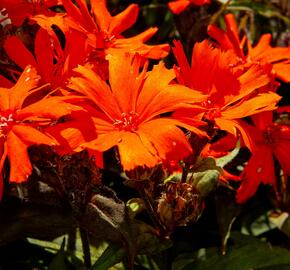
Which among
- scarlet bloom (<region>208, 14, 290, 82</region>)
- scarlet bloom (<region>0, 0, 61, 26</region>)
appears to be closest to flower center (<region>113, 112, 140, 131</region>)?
scarlet bloom (<region>0, 0, 61, 26</region>)

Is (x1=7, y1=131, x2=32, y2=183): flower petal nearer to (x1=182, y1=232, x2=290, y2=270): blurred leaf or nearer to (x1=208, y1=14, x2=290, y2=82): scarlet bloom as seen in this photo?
(x1=182, y1=232, x2=290, y2=270): blurred leaf

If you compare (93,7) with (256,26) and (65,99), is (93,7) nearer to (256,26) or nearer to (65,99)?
(65,99)

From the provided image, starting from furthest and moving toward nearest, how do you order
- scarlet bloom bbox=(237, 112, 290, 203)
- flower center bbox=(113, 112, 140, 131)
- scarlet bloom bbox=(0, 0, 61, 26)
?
scarlet bloom bbox=(237, 112, 290, 203)
scarlet bloom bbox=(0, 0, 61, 26)
flower center bbox=(113, 112, 140, 131)

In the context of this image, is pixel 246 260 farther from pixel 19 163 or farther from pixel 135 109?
pixel 19 163

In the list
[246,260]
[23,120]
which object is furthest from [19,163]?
[246,260]

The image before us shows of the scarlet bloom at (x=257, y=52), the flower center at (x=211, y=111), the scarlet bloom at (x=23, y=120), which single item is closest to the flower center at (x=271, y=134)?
the scarlet bloom at (x=257, y=52)

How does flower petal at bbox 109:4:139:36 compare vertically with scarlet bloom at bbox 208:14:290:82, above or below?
above

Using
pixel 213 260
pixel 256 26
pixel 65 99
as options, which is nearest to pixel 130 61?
pixel 65 99
